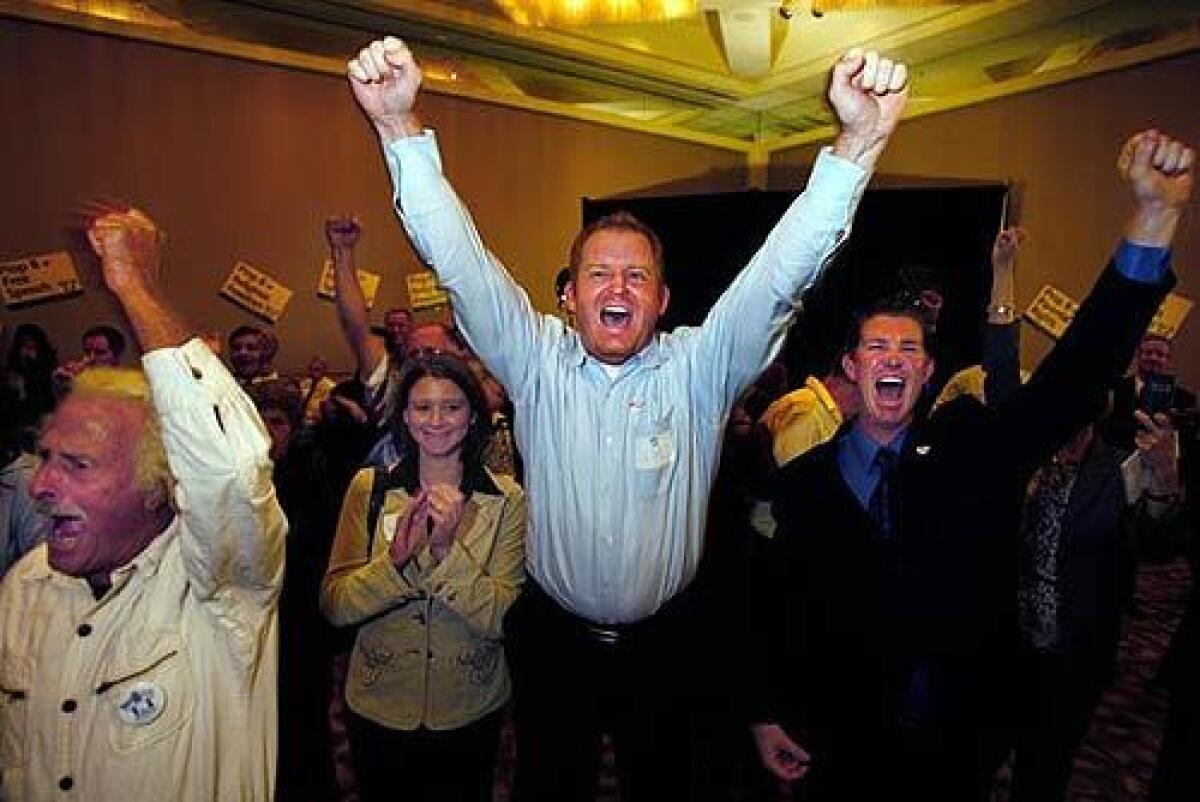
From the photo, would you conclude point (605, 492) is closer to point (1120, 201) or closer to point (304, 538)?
point (304, 538)

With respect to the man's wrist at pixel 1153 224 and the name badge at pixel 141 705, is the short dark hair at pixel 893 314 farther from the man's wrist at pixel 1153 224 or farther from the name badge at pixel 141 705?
the name badge at pixel 141 705

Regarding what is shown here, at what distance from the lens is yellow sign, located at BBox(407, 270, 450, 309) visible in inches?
264

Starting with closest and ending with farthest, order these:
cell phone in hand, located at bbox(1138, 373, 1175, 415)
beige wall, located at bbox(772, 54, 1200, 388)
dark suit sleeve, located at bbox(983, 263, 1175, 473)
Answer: dark suit sleeve, located at bbox(983, 263, 1175, 473) < cell phone in hand, located at bbox(1138, 373, 1175, 415) < beige wall, located at bbox(772, 54, 1200, 388)

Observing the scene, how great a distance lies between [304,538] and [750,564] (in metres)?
1.27

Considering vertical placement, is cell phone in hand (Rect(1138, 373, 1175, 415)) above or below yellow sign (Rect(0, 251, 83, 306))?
below

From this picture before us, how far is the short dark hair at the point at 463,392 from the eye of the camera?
81.4 inches

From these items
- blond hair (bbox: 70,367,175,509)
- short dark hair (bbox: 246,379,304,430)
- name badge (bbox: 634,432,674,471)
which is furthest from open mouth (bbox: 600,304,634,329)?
short dark hair (bbox: 246,379,304,430)

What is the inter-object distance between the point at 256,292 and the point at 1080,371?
575 cm

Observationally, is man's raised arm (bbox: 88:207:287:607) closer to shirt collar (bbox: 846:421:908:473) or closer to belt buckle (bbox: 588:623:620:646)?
belt buckle (bbox: 588:623:620:646)

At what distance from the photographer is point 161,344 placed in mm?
1134

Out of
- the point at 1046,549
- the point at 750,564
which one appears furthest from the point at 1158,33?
the point at 750,564

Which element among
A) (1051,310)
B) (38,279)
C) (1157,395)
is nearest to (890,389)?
(1157,395)

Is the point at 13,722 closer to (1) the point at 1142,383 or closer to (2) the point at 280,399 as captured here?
(2) the point at 280,399

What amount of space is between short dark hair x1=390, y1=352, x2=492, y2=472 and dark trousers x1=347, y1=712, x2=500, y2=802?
24.1 inches
